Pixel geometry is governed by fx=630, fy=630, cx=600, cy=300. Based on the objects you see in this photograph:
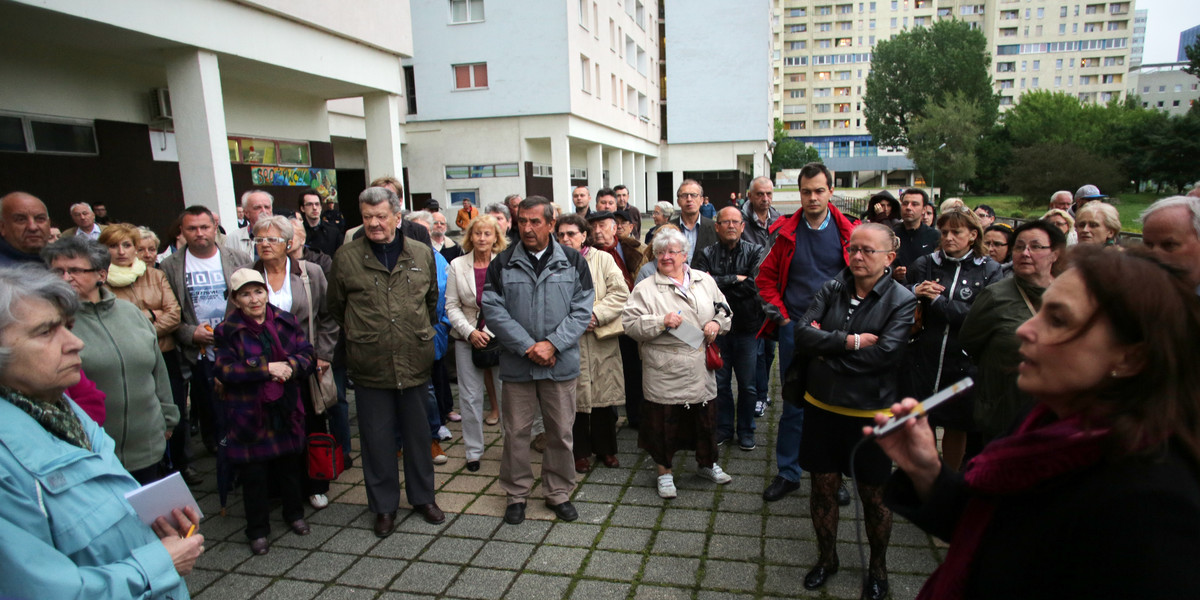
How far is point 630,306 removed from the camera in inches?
178

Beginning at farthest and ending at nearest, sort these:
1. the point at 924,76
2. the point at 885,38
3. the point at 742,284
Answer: the point at 885,38 < the point at 924,76 < the point at 742,284

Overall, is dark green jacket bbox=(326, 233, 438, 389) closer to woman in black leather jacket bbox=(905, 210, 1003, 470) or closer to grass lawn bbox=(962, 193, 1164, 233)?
woman in black leather jacket bbox=(905, 210, 1003, 470)

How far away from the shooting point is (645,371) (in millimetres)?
4508

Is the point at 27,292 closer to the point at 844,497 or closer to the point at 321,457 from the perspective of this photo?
the point at 321,457

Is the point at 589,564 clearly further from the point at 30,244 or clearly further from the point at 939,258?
the point at 30,244

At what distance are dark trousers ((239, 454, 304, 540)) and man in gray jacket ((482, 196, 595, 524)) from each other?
1.36 metres

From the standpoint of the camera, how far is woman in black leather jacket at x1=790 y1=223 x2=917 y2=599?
10.8 feet

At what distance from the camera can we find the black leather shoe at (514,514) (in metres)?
4.17

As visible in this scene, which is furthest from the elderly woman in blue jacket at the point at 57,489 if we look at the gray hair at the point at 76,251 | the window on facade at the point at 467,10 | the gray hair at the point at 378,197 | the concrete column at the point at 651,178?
the concrete column at the point at 651,178

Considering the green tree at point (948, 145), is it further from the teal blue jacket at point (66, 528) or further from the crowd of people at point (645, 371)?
the teal blue jacket at point (66, 528)

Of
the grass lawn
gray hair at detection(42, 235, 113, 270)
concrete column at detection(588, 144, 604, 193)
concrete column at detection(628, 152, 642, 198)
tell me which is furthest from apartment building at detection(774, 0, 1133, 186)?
gray hair at detection(42, 235, 113, 270)

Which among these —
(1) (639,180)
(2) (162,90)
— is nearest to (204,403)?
(2) (162,90)

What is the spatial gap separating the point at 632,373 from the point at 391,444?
2338mm

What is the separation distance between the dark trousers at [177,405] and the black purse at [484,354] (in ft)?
7.13
